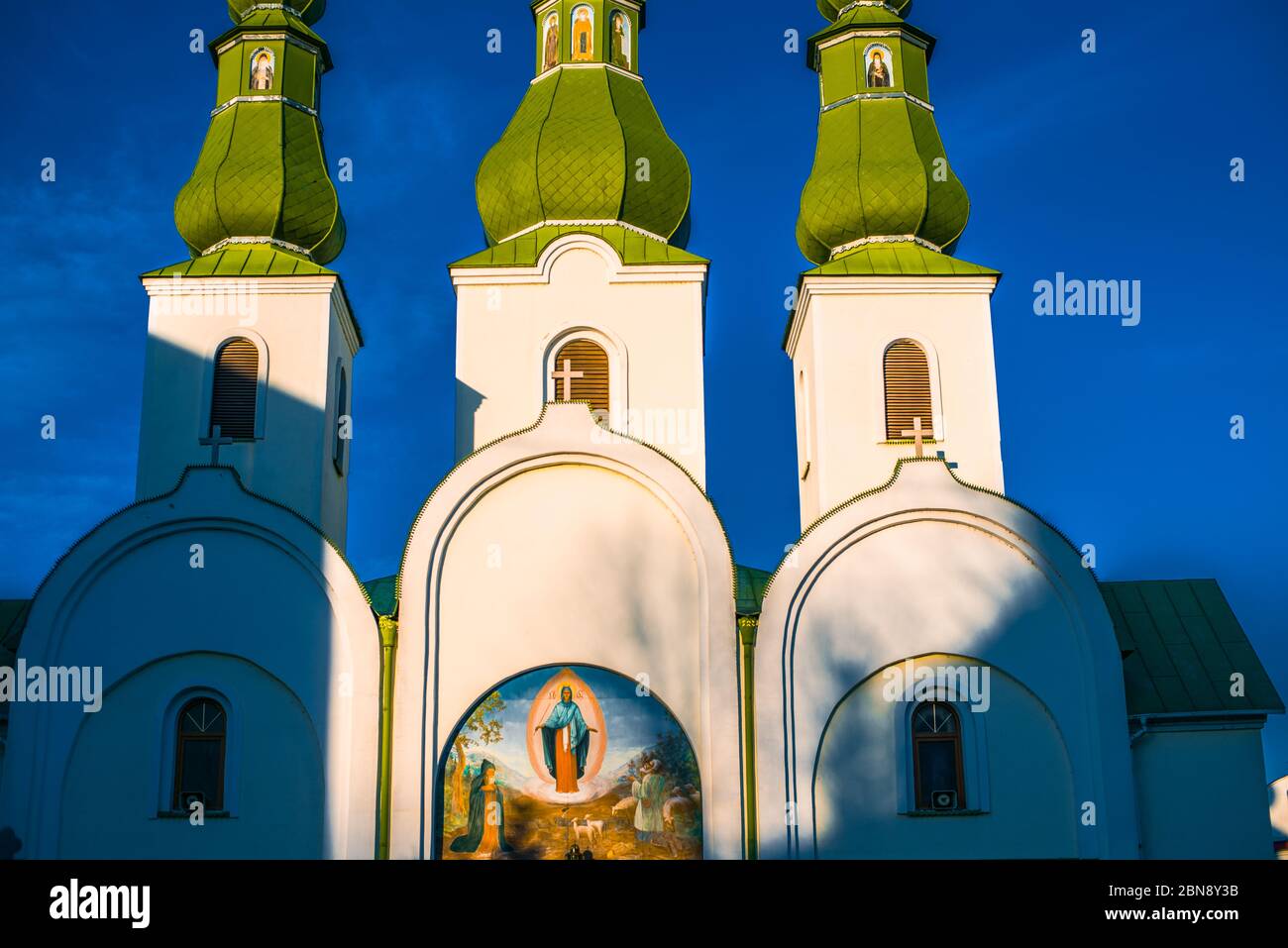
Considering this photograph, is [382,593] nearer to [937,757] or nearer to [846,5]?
[937,757]

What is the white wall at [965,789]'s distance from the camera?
625 inches

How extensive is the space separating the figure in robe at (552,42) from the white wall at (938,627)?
27.8ft

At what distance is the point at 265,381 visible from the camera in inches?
752

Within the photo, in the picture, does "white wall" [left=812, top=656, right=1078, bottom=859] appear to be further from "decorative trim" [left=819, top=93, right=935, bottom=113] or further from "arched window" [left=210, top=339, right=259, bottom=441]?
"decorative trim" [left=819, top=93, right=935, bottom=113]

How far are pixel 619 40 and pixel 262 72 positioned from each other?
499cm

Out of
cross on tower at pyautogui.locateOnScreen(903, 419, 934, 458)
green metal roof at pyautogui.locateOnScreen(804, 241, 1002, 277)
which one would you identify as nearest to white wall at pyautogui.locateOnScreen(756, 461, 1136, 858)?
cross on tower at pyautogui.locateOnScreen(903, 419, 934, 458)

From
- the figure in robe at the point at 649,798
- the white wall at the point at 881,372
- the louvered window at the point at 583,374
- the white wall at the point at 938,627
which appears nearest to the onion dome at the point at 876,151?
the white wall at the point at 881,372

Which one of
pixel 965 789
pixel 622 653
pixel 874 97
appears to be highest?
pixel 874 97

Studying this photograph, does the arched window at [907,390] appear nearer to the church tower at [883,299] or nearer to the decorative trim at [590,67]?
the church tower at [883,299]

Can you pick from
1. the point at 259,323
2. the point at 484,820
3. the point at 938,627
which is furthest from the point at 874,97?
the point at 484,820

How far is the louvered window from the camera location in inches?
762

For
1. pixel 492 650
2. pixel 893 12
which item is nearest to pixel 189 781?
pixel 492 650
